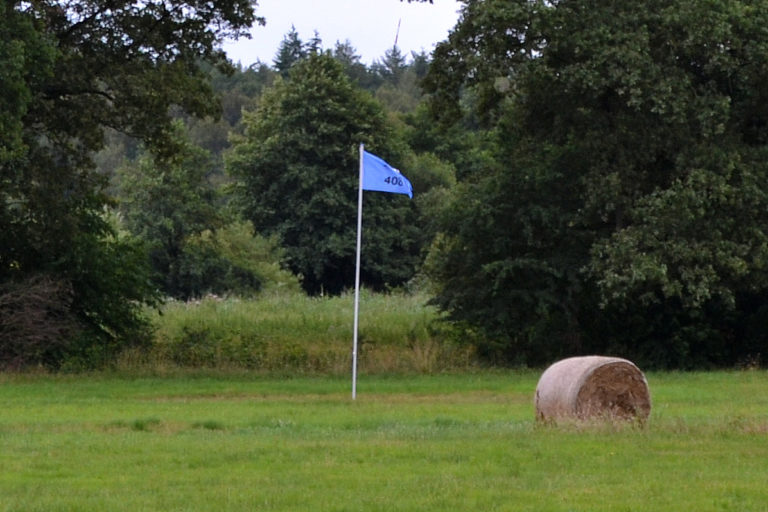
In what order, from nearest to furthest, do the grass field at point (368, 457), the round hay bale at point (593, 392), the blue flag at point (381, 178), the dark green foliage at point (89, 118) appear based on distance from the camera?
1. the grass field at point (368, 457)
2. the round hay bale at point (593, 392)
3. the blue flag at point (381, 178)
4. the dark green foliage at point (89, 118)

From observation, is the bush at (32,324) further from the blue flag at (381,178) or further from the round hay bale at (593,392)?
the round hay bale at (593,392)

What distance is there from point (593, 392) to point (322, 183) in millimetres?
53316

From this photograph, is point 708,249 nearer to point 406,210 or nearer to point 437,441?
point 437,441

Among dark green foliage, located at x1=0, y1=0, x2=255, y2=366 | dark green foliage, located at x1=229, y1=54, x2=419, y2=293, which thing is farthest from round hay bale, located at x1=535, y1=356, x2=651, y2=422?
dark green foliage, located at x1=229, y1=54, x2=419, y2=293

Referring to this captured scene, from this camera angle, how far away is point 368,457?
51.4 feet

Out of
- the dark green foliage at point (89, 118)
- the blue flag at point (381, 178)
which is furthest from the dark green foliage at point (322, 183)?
the blue flag at point (381, 178)

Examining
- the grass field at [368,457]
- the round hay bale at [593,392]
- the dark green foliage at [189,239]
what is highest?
the dark green foliage at [189,239]

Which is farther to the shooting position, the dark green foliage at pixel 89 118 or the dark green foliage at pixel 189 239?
the dark green foliage at pixel 189 239

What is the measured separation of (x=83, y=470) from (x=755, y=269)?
24.2 meters

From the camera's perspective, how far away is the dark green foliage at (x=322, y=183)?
71.8 metres

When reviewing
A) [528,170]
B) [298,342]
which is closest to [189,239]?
[298,342]

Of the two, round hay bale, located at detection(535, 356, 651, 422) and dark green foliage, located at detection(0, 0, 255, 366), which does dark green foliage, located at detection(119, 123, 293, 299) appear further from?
round hay bale, located at detection(535, 356, 651, 422)

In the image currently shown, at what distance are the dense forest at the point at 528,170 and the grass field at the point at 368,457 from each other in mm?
7901

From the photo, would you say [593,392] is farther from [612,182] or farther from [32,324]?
[32,324]
